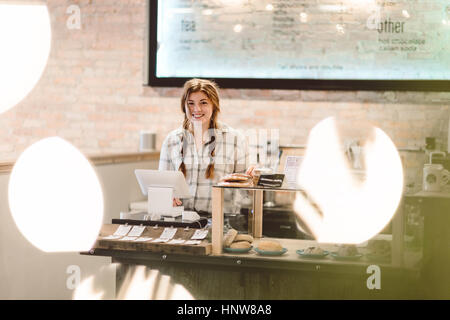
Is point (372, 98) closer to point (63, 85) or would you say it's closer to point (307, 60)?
point (307, 60)

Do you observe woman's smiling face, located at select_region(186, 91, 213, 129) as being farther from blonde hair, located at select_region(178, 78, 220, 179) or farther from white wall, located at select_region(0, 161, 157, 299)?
white wall, located at select_region(0, 161, 157, 299)

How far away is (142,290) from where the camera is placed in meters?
2.62

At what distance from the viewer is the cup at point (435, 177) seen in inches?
128

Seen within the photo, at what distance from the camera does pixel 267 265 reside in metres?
2.39

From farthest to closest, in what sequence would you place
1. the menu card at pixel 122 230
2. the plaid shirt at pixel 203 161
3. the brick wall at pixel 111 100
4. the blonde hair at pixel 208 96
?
the brick wall at pixel 111 100, the plaid shirt at pixel 203 161, the blonde hair at pixel 208 96, the menu card at pixel 122 230

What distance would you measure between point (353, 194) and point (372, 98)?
2.42m

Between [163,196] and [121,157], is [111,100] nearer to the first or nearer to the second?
[121,157]

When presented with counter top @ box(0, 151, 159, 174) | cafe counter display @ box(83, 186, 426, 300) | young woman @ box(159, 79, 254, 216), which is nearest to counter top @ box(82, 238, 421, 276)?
→ cafe counter display @ box(83, 186, 426, 300)

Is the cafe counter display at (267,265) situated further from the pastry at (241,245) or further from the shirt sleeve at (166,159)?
the shirt sleeve at (166,159)

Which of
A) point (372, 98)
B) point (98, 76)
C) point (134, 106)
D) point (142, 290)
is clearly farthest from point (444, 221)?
point (98, 76)

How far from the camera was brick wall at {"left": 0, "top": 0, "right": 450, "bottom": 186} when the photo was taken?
15.7 feet

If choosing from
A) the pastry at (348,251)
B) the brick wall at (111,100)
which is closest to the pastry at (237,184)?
the pastry at (348,251)

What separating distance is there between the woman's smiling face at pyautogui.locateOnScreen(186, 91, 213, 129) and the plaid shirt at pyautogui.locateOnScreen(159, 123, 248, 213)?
12cm

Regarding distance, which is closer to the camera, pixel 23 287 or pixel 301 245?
pixel 301 245
